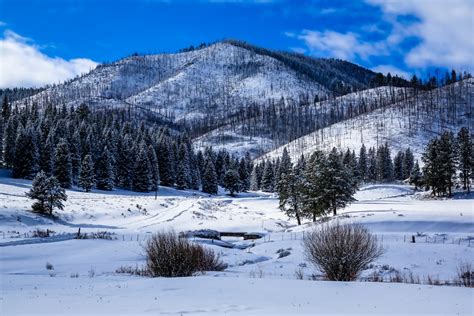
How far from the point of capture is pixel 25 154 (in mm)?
82812

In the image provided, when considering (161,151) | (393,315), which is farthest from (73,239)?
(161,151)

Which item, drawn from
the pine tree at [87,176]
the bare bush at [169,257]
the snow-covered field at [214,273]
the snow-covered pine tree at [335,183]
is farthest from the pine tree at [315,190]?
the pine tree at [87,176]

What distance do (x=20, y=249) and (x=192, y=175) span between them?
8872cm

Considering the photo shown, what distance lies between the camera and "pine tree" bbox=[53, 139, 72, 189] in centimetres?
8356

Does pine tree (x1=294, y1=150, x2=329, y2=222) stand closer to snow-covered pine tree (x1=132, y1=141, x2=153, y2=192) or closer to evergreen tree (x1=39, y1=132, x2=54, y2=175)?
snow-covered pine tree (x1=132, y1=141, x2=153, y2=192)

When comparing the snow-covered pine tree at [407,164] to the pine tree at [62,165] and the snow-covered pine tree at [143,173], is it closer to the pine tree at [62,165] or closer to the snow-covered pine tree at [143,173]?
the snow-covered pine tree at [143,173]

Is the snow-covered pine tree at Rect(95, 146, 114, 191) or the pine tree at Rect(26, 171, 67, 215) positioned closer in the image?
the pine tree at Rect(26, 171, 67, 215)

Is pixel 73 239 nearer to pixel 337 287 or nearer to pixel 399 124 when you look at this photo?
pixel 337 287

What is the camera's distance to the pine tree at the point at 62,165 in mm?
83562

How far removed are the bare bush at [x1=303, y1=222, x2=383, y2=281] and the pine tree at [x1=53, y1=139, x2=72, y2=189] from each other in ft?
239

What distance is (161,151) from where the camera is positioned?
112 meters

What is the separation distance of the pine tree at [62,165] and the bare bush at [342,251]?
72767 mm

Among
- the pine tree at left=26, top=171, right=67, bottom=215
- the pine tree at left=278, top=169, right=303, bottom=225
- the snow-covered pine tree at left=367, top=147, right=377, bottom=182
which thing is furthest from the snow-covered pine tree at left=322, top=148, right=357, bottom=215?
the snow-covered pine tree at left=367, top=147, right=377, bottom=182

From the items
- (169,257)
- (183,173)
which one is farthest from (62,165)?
(169,257)
